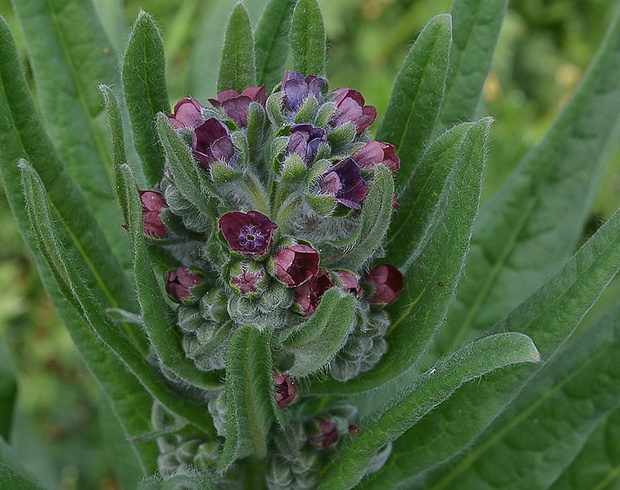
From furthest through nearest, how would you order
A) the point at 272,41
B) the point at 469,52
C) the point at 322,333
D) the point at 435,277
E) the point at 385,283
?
the point at 469,52
the point at 272,41
the point at 385,283
the point at 435,277
the point at 322,333

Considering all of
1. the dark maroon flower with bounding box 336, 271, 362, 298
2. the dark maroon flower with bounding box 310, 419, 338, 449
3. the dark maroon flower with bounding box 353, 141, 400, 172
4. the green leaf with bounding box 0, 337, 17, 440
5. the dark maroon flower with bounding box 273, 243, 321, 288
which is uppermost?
the dark maroon flower with bounding box 353, 141, 400, 172

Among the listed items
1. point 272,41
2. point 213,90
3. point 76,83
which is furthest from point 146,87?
point 213,90

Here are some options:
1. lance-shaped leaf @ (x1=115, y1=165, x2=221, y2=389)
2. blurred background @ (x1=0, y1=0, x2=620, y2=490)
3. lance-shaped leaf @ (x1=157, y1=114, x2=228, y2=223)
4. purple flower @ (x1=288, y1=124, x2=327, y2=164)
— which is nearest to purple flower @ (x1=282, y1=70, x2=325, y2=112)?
purple flower @ (x1=288, y1=124, x2=327, y2=164)

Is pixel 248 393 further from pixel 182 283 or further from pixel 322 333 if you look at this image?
pixel 182 283

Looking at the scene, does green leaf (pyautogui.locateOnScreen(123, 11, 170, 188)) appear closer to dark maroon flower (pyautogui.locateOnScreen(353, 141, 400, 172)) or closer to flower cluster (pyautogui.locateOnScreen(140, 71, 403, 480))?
flower cluster (pyautogui.locateOnScreen(140, 71, 403, 480))

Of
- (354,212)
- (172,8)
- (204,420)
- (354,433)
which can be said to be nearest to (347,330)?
(354,212)

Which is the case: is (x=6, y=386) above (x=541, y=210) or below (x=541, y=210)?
below
